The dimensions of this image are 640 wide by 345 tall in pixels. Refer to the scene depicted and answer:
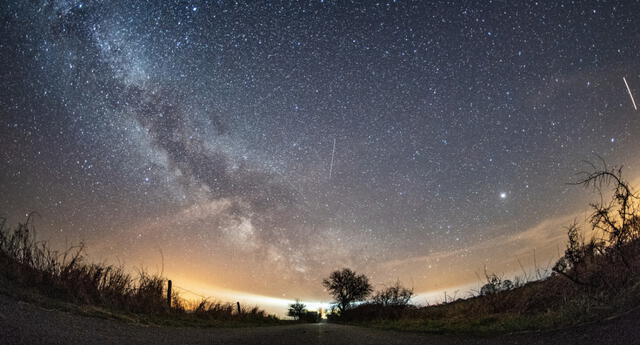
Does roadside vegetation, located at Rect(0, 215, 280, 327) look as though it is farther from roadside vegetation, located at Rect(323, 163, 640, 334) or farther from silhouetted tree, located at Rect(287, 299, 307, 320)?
silhouetted tree, located at Rect(287, 299, 307, 320)

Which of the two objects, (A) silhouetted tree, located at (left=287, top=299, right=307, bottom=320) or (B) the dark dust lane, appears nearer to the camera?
(B) the dark dust lane

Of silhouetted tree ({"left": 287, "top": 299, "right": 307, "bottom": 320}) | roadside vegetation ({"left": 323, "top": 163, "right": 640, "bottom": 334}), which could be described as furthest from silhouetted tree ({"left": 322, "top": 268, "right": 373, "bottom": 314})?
roadside vegetation ({"left": 323, "top": 163, "right": 640, "bottom": 334})

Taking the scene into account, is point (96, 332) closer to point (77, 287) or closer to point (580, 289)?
point (77, 287)

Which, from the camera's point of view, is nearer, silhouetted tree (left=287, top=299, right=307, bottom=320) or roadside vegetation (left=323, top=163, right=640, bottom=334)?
roadside vegetation (left=323, top=163, right=640, bottom=334)

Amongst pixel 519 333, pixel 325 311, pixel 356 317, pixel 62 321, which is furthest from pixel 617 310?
pixel 325 311

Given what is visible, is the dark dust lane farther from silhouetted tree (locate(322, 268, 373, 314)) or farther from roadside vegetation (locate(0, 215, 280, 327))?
silhouetted tree (locate(322, 268, 373, 314))

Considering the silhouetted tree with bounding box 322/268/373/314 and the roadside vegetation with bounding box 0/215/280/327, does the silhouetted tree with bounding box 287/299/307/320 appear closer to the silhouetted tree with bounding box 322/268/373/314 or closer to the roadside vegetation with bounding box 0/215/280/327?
the silhouetted tree with bounding box 322/268/373/314

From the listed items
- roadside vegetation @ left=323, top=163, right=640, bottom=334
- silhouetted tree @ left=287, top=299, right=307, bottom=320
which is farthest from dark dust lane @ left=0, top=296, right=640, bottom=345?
silhouetted tree @ left=287, top=299, right=307, bottom=320

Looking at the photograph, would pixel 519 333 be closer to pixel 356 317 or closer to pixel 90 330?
pixel 90 330

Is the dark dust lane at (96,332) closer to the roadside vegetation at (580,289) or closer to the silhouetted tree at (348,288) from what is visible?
the roadside vegetation at (580,289)

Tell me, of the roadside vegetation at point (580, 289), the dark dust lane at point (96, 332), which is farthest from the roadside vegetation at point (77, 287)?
the roadside vegetation at point (580, 289)

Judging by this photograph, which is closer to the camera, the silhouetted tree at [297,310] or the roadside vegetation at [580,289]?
the roadside vegetation at [580,289]

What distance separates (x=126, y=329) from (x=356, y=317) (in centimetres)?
2772

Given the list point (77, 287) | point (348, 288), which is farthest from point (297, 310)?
point (77, 287)
